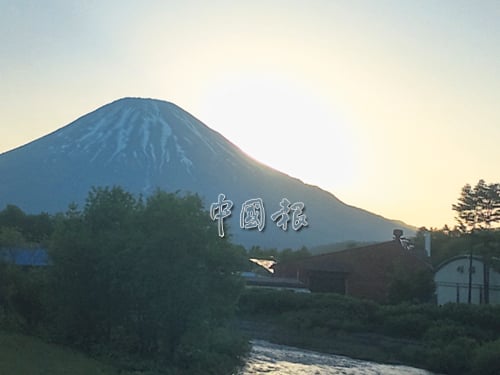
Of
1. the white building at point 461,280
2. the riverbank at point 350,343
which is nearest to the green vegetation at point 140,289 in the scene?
the riverbank at point 350,343

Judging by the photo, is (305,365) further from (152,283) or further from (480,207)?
(480,207)

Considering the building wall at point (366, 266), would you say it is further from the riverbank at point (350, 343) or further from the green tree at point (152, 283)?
the green tree at point (152, 283)

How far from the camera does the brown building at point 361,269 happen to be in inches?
1670

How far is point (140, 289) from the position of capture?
63.4 ft

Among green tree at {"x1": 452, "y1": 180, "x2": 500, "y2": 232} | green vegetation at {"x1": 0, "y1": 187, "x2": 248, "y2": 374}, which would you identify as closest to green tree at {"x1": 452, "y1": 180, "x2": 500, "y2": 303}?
green tree at {"x1": 452, "y1": 180, "x2": 500, "y2": 232}

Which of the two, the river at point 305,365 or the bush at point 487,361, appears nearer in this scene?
the river at point 305,365

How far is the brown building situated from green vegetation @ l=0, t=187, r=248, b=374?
23.1 metres

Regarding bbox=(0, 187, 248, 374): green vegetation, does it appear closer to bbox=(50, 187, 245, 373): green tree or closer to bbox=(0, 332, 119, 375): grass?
bbox=(50, 187, 245, 373): green tree

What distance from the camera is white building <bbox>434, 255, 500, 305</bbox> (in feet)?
127

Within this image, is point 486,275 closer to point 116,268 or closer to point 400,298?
point 400,298

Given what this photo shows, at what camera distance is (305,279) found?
149 feet

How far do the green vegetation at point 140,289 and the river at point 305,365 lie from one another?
184 cm

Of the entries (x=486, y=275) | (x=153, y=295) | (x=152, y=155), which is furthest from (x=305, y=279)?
(x=152, y=155)

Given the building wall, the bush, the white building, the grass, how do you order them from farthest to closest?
the building wall, the white building, the bush, the grass
